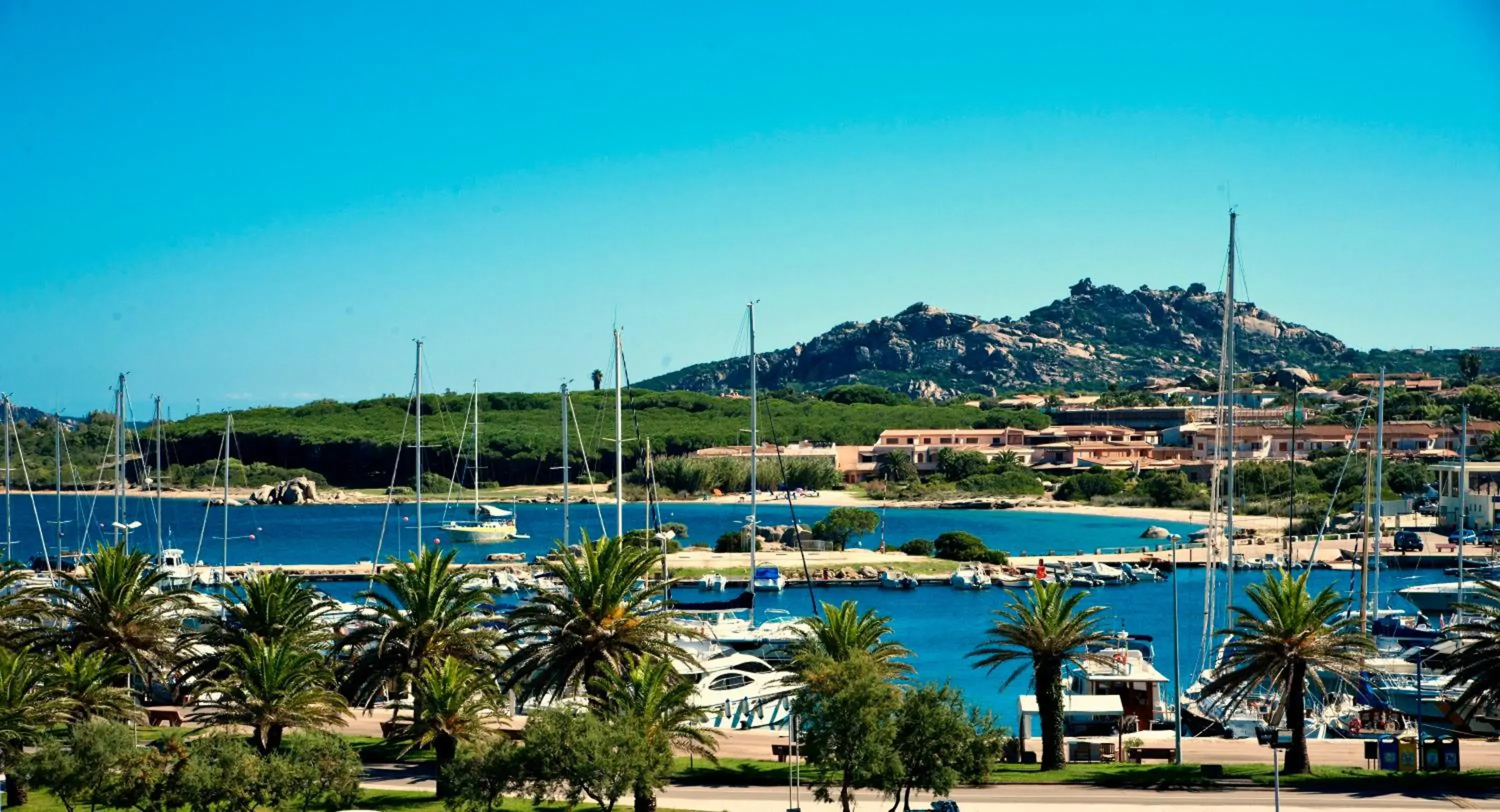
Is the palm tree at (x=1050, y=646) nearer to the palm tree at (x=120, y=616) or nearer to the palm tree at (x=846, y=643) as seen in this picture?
the palm tree at (x=846, y=643)

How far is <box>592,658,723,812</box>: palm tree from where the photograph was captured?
26.0m

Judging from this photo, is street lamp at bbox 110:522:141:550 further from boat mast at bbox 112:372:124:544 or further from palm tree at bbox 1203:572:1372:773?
palm tree at bbox 1203:572:1372:773

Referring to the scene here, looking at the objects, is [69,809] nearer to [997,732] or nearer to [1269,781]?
[997,732]

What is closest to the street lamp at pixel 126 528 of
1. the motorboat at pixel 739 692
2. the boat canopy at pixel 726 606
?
the motorboat at pixel 739 692

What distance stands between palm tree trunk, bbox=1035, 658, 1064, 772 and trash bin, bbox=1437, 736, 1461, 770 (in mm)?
7762

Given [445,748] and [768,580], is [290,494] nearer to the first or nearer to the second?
[768,580]

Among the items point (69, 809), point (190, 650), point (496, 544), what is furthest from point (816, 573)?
point (69, 809)

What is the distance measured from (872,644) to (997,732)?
402 cm

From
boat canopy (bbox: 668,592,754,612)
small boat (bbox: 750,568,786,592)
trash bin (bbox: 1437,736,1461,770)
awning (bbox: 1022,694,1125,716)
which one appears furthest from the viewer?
small boat (bbox: 750,568,786,592)

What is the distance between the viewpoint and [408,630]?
30797mm

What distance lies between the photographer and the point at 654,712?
88.1ft

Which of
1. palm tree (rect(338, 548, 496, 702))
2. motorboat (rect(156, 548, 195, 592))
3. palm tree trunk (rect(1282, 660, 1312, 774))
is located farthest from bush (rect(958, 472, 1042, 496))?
palm tree (rect(338, 548, 496, 702))

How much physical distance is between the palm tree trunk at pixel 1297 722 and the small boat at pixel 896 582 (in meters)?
49.8

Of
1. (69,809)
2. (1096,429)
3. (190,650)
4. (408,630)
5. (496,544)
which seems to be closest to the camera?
(69,809)
